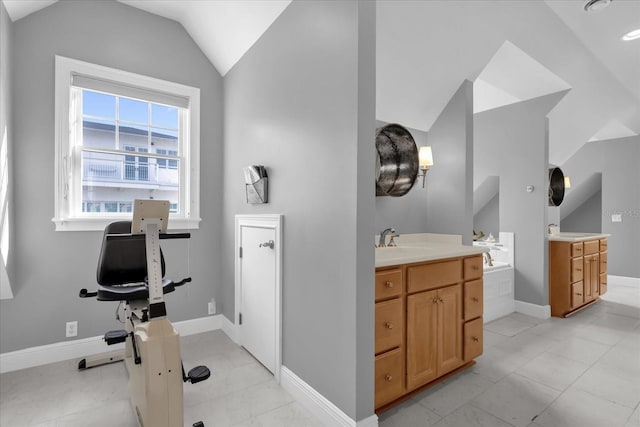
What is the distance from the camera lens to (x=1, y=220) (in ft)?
6.88

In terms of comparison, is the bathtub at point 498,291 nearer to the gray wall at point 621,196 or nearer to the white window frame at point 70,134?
the white window frame at point 70,134

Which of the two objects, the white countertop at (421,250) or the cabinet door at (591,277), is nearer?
the white countertop at (421,250)

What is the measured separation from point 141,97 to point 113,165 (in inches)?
26.4

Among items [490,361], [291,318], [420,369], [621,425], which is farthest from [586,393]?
[291,318]

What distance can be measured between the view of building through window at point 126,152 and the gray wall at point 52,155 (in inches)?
10.5

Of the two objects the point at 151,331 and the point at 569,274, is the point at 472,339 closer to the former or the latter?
the point at 151,331

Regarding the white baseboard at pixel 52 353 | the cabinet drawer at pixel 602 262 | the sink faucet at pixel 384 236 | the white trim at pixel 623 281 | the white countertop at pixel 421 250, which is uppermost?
the sink faucet at pixel 384 236

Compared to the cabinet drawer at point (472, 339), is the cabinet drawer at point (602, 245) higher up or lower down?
higher up

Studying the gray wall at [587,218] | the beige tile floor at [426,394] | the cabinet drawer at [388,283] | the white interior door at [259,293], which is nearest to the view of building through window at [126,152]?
the white interior door at [259,293]

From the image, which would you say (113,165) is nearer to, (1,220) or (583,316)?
(1,220)

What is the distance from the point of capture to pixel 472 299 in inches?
93.0

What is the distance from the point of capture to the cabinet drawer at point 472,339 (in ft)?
7.55

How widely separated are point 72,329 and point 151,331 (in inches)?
63.4

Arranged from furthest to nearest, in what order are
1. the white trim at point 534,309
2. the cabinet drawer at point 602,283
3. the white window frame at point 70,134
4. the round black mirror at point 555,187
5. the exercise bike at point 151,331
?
1. the cabinet drawer at point 602,283
2. the round black mirror at point 555,187
3. the white trim at point 534,309
4. the white window frame at point 70,134
5. the exercise bike at point 151,331
